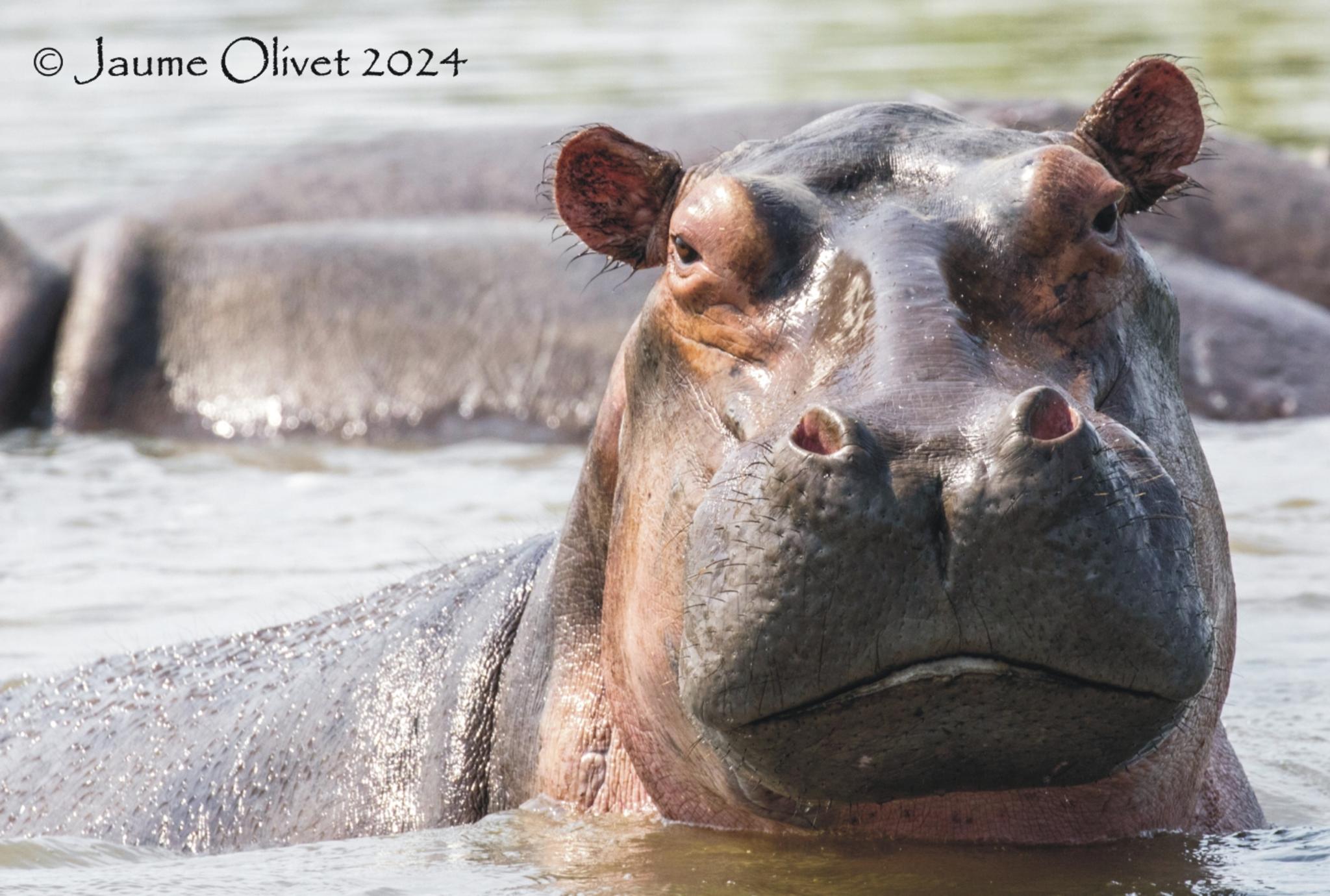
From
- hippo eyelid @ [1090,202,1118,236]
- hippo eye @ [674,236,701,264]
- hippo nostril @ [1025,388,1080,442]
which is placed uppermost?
hippo eyelid @ [1090,202,1118,236]

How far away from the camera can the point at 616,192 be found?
172 inches

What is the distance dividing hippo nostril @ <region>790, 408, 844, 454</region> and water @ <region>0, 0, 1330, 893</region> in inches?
36.9

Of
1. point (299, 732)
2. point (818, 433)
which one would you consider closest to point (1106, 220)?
point (818, 433)

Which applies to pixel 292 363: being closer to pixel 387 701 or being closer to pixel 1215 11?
pixel 387 701

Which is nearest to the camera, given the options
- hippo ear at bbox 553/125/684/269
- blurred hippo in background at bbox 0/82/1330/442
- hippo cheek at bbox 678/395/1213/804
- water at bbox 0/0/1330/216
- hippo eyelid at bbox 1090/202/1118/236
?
hippo cheek at bbox 678/395/1213/804

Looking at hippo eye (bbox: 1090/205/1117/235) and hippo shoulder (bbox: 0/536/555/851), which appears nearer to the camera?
hippo eye (bbox: 1090/205/1117/235)

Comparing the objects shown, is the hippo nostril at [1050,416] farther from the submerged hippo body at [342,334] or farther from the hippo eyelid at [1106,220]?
the submerged hippo body at [342,334]

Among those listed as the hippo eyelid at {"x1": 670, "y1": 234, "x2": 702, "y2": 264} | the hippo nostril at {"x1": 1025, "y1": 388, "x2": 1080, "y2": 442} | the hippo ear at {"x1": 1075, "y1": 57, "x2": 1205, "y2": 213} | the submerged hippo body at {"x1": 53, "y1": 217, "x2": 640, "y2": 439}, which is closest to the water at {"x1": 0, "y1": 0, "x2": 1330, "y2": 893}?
the submerged hippo body at {"x1": 53, "y1": 217, "x2": 640, "y2": 439}

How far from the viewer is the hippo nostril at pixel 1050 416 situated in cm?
330

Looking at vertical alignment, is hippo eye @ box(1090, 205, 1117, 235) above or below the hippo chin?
above

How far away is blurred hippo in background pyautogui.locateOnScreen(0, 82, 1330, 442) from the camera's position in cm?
1079

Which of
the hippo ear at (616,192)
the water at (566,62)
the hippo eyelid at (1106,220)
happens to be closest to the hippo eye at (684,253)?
the hippo ear at (616,192)

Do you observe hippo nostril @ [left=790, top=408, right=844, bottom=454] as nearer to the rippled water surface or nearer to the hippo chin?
the hippo chin

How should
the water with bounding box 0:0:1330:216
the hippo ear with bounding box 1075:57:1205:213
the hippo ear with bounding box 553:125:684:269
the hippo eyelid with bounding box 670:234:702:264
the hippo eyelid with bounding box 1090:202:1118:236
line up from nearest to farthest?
1. the hippo eyelid with bounding box 1090:202:1118:236
2. the hippo eyelid with bounding box 670:234:702:264
3. the hippo ear with bounding box 1075:57:1205:213
4. the hippo ear with bounding box 553:125:684:269
5. the water with bounding box 0:0:1330:216
